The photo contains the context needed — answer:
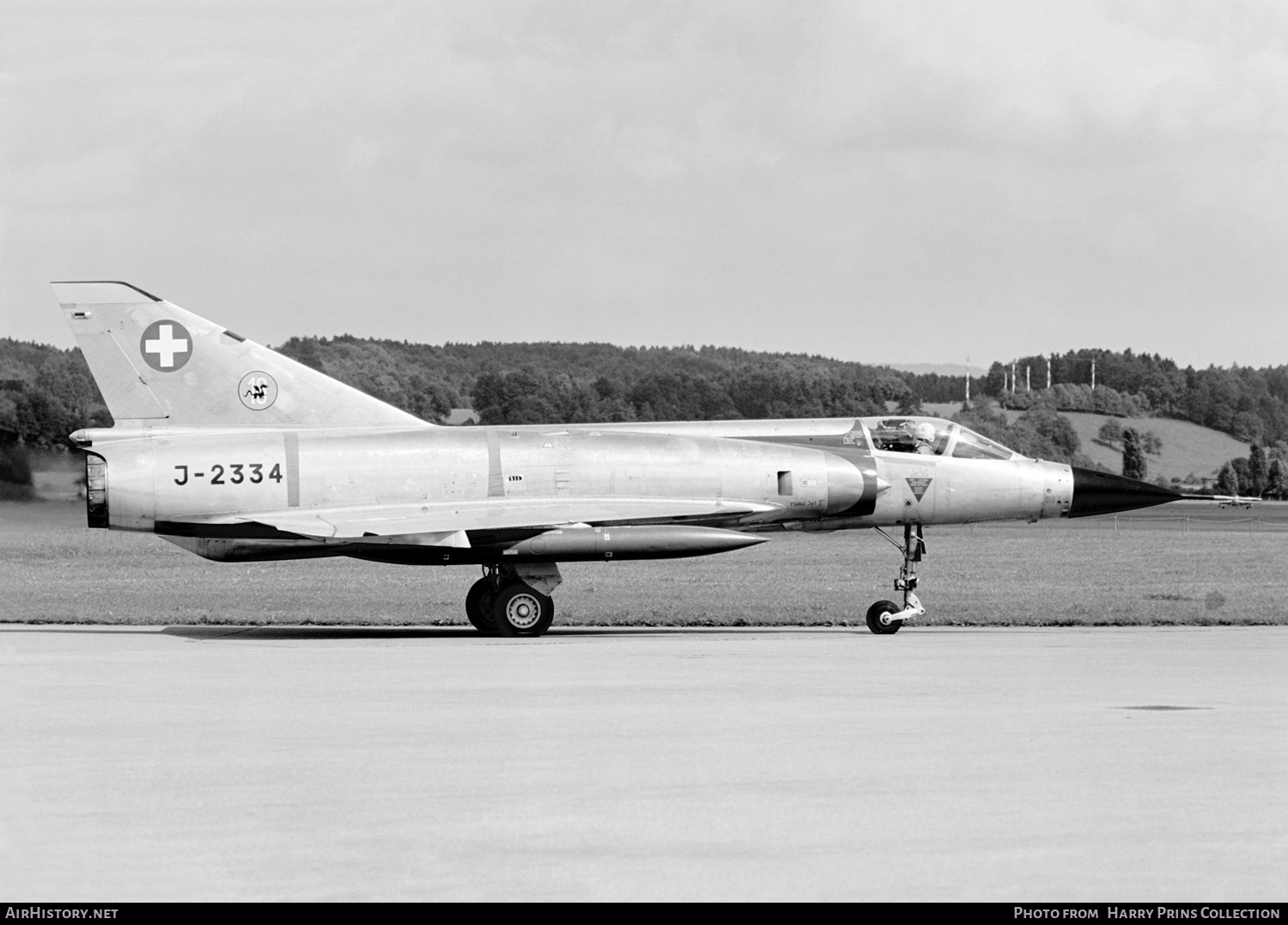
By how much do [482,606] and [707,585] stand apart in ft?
33.8

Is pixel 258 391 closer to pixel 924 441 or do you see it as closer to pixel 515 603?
pixel 515 603

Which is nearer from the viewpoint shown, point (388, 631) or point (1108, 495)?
point (388, 631)

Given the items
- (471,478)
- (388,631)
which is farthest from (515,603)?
(388,631)

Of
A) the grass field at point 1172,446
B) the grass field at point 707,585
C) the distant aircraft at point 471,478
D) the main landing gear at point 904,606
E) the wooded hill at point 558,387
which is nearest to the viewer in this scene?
the distant aircraft at point 471,478

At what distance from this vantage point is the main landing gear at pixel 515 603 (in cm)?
1930

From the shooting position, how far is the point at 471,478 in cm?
1977

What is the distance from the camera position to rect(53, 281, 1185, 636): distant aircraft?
62.6 ft

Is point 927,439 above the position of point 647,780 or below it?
above

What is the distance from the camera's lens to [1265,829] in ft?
23.1

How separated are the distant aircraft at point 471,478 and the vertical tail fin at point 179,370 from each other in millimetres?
21

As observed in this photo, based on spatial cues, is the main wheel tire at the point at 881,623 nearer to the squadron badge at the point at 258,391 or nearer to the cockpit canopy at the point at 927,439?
the cockpit canopy at the point at 927,439

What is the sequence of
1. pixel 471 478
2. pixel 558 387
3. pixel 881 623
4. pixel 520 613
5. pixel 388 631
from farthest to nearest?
pixel 558 387 < pixel 388 631 < pixel 471 478 < pixel 881 623 < pixel 520 613

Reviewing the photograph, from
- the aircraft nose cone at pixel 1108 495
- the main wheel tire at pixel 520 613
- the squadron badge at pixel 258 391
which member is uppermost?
the squadron badge at pixel 258 391

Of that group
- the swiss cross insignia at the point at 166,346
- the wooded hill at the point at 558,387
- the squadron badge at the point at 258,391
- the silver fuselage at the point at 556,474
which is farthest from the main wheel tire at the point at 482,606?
the wooded hill at the point at 558,387
